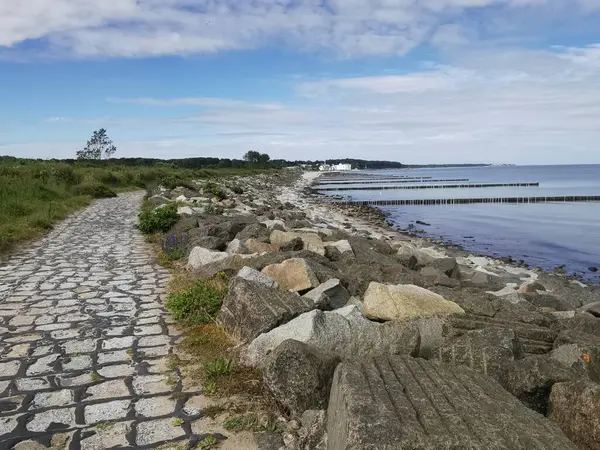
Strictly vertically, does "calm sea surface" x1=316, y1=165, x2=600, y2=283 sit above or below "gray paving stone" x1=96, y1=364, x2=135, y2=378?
below

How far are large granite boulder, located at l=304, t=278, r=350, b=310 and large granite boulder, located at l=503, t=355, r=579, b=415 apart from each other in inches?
92.6

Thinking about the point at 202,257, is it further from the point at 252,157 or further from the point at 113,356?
the point at 252,157

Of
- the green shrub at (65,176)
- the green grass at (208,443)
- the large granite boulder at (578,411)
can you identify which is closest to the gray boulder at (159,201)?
the green shrub at (65,176)

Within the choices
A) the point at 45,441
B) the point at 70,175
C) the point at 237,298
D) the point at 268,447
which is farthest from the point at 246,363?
the point at 70,175

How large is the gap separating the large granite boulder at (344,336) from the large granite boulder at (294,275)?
180 centimetres

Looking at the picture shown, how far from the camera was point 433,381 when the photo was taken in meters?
3.33

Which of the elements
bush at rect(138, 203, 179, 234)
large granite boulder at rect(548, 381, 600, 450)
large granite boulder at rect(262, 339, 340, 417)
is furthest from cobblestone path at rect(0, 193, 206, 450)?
bush at rect(138, 203, 179, 234)

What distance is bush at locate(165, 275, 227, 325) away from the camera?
5906 mm

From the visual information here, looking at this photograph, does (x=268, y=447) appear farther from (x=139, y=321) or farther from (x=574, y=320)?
(x=574, y=320)

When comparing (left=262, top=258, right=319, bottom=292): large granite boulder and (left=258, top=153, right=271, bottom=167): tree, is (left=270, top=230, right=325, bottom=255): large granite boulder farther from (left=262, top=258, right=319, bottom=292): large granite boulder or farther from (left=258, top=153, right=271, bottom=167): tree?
(left=258, top=153, right=271, bottom=167): tree

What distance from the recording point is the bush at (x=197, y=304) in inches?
233

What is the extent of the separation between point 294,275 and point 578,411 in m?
3.89

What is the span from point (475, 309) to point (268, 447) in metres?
3.02

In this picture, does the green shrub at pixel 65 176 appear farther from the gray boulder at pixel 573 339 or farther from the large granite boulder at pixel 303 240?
the gray boulder at pixel 573 339
